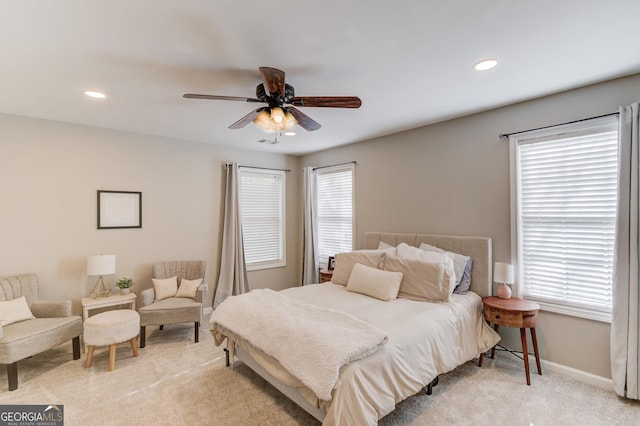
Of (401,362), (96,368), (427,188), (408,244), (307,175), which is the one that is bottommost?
(96,368)

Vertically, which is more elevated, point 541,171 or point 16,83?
point 16,83

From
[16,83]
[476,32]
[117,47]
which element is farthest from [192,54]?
[476,32]

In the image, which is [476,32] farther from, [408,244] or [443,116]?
[408,244]

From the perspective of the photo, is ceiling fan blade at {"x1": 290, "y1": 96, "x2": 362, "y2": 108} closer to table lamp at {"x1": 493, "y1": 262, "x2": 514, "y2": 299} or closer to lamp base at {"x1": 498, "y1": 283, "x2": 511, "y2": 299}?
table lamp at {"x1": 493, "y1": 262, "x2": 514, "y2": 299}

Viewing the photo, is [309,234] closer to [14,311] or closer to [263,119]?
[263,119]

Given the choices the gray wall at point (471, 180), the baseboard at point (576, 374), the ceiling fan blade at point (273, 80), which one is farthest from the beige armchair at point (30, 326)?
the baseboard at point (576, 374)

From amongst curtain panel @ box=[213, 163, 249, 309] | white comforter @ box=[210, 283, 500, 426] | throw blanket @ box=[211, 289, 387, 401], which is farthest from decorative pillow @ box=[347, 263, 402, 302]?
curtain panel @ box=[213, 163, 249, 309]

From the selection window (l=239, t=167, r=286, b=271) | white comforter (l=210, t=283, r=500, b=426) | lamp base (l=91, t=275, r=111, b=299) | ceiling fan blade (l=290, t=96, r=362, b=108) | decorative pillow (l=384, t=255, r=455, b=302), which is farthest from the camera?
window (l=239, t=167, r=286, b=271)

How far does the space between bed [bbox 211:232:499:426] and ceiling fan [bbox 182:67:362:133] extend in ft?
5.38

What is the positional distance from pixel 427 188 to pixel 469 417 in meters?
2.51

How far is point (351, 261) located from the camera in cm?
371

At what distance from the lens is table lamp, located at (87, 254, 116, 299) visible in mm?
3503

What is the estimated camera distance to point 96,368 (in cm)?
300

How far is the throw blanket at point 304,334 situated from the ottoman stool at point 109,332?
94 centimetres
